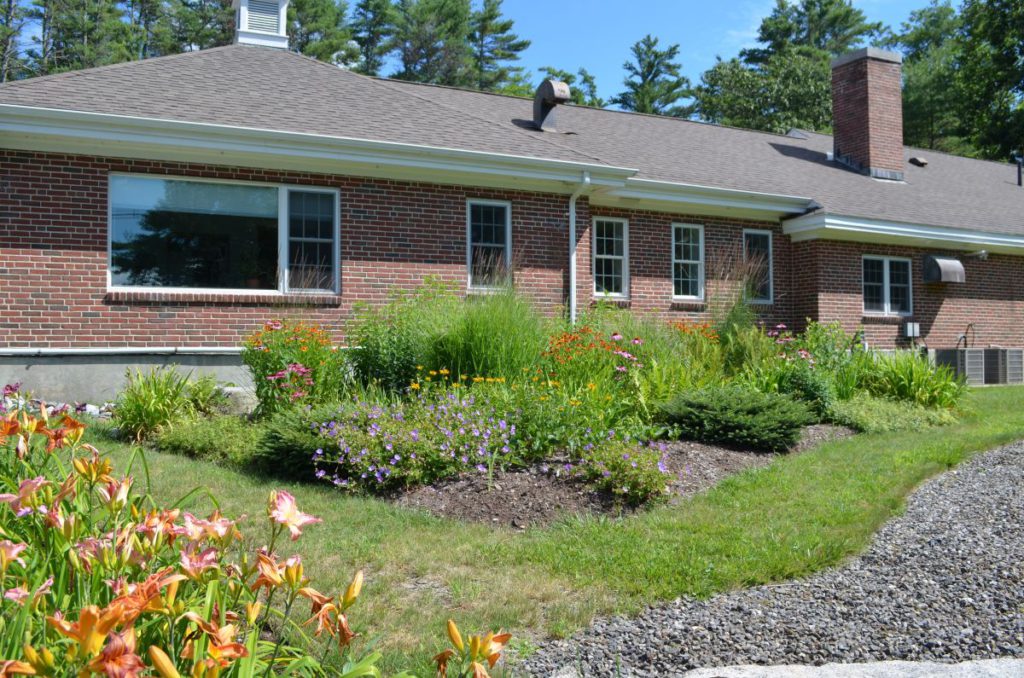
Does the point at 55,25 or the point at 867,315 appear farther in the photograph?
the point at 55,25

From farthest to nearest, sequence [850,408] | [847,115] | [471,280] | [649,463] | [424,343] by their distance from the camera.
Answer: [847,115], [471,280], [850,408], [424,343], [649,463]

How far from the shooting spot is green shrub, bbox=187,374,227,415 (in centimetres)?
929

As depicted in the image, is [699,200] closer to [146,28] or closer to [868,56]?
[868,56]

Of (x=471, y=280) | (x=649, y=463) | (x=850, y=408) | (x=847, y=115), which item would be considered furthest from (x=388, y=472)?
(x=847, y=115)

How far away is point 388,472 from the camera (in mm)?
6121

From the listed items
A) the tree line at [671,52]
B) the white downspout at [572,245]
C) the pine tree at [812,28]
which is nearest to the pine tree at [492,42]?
the tree line at [671,52]

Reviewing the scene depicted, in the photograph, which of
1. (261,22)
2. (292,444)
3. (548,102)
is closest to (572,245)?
(548,102)

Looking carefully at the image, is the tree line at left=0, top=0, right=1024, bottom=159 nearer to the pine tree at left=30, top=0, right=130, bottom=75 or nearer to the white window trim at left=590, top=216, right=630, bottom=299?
the pine tree at left=30, top=0, right=130, bottom=75

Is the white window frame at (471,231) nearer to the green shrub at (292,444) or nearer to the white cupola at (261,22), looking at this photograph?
the white cupola at (261,22)

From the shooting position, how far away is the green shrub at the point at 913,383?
1042 centimetres

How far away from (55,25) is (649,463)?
124 feet

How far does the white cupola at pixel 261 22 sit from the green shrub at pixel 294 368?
753 centimetres

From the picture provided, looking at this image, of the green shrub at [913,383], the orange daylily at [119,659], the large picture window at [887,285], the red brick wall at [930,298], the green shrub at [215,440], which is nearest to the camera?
the orange daylily at [119,659]

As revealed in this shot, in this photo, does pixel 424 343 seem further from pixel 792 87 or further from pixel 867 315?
pixel 792 87
